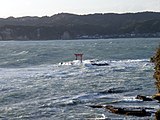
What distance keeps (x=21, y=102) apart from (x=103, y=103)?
9464 millimetres

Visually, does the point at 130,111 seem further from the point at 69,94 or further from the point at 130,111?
the point at 69,94

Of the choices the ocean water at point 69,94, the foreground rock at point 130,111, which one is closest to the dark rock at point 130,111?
the foreground rock at point 130,111

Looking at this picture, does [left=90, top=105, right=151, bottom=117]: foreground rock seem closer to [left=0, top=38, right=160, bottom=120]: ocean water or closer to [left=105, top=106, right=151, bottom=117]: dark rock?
[left=105, top=106, right=151, bottom=117]: dark rock

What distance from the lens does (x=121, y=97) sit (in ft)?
170

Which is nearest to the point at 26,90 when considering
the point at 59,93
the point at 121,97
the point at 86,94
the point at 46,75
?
the point at 59,93

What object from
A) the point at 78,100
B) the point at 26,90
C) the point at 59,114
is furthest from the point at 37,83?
the point at 59,114

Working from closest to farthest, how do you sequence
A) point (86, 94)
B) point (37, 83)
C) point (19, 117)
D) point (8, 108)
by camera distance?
point (19, 117)
point (8, 108)
point (86, 94)
point (37, 83)

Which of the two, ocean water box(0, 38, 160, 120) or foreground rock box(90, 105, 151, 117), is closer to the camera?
foreground rock box(90, 105, 151, 117)

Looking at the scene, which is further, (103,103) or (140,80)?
(140,80)

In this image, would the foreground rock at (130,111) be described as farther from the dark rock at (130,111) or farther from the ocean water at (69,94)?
the ocean water at (69,94)

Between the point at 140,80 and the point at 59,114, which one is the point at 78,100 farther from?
the point at 140,80

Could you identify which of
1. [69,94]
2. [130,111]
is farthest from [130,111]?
[69,94]

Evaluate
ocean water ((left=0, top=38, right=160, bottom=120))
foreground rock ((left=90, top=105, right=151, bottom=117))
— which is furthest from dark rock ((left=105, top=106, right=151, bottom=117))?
ocean water ((left=0, top=38, right=160, bottom=120))

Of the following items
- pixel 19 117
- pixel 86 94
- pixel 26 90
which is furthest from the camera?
pixel 26 90
